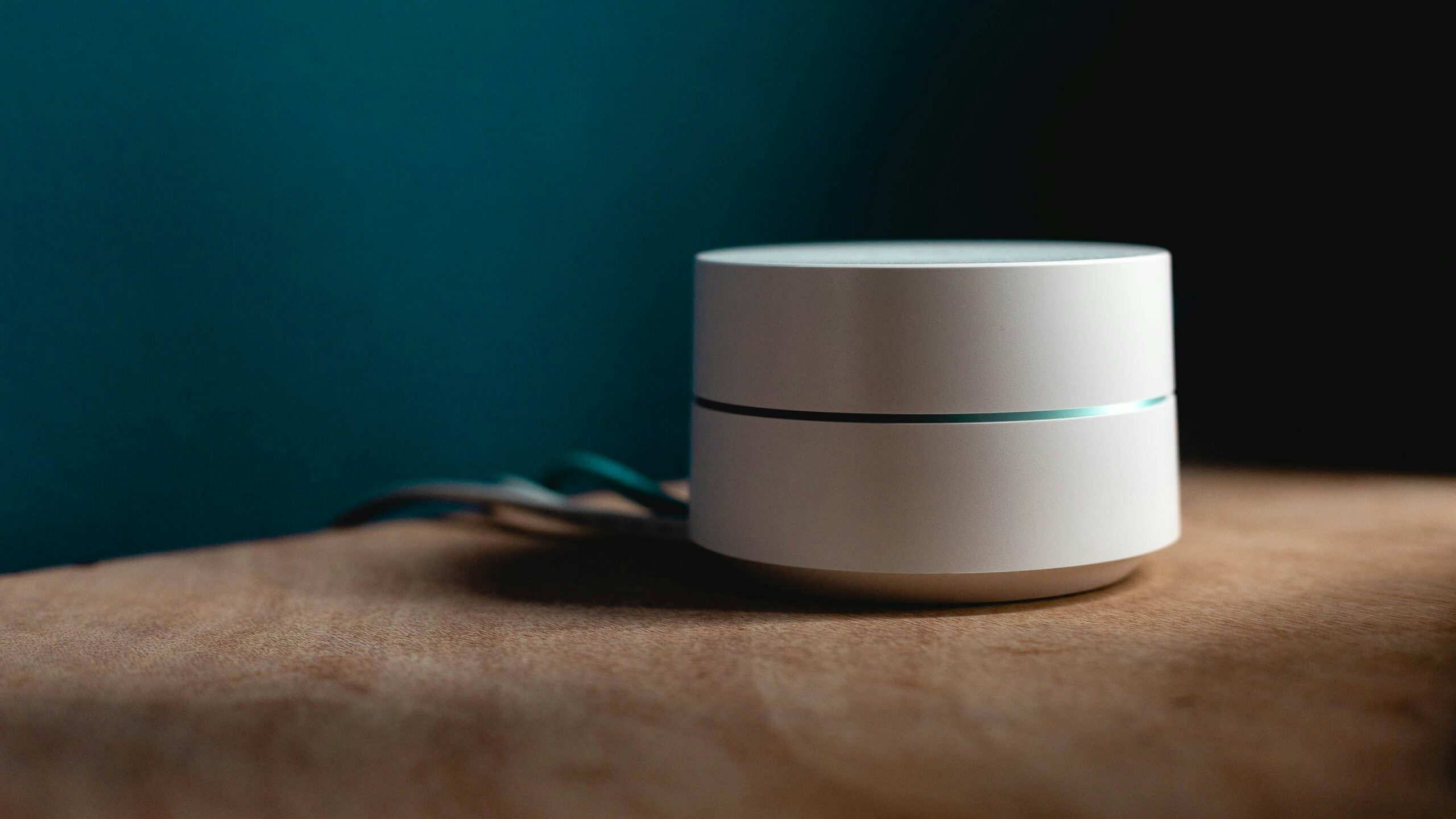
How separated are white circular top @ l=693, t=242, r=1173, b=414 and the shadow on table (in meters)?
0.10

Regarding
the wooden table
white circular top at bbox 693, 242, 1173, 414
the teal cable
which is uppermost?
white circular top at bbox 693, 242, 1173, 414

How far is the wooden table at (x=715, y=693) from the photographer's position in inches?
16.6

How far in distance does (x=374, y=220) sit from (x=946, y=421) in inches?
17.6

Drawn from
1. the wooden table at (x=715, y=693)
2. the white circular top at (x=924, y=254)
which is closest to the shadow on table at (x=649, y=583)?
the wooden table at (x=715, y=693)

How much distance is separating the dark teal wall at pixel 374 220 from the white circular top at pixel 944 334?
→ 344 millimetres

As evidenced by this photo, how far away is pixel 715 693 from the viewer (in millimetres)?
502

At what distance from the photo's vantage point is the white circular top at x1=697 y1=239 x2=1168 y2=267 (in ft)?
1.92

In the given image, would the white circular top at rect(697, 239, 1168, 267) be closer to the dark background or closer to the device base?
the device base

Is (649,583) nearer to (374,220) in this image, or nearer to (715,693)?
(715,693)

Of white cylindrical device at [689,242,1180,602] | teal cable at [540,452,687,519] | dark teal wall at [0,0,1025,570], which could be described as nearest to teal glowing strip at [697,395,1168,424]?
white cylindrical device at [689,242,1180,602]

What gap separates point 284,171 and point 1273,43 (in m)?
0.78

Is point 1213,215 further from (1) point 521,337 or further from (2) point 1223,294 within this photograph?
(1) point 521,337

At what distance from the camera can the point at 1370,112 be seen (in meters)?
1.07

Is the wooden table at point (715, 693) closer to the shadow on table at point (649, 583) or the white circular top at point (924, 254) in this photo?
the shadow on table at point (649, 583)
